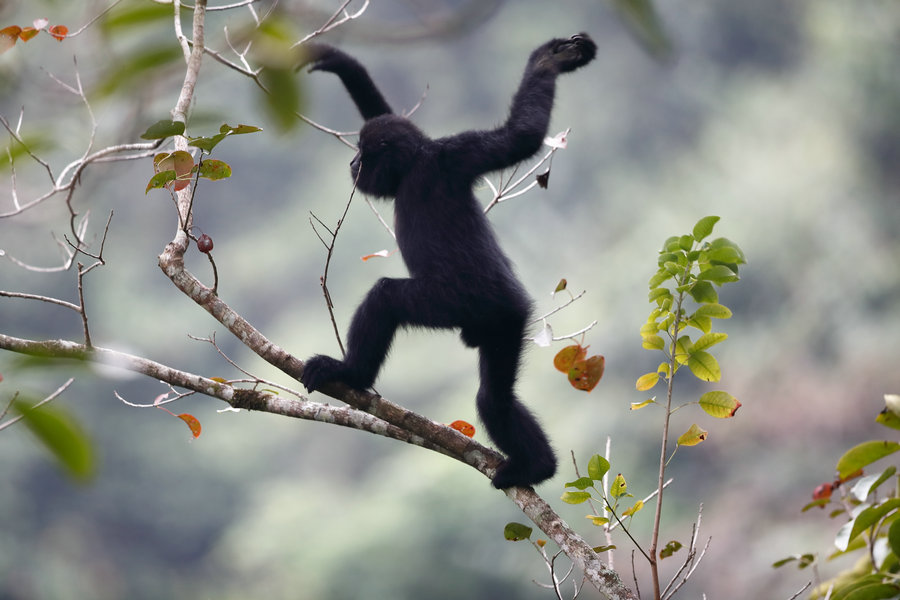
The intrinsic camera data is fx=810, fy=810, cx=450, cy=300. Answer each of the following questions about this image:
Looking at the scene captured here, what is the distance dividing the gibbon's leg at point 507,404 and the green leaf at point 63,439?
10.7 feet

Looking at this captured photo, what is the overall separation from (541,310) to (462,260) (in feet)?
21.5

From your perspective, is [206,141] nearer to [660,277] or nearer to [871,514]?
[660,277]

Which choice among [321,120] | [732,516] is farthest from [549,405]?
[321,120]

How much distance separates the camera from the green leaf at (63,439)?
2.43ft

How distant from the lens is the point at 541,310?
10.5m

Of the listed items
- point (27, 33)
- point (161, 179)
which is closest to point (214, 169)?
point (161, 179)

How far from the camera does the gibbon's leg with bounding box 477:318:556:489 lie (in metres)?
3.97

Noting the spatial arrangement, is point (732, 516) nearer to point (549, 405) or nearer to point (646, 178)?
point (549, 405)

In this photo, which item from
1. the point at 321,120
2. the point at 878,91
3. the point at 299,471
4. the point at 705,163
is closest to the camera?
the point at 878,91

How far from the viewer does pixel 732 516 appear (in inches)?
496

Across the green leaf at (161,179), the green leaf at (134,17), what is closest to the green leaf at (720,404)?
the green leaf at (161,179)

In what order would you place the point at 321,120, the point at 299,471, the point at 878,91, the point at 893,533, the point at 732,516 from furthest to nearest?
the point at 321,120 < the point at 299,471 < the point at 878,91 < the point at 732,516 < the point at 893,533

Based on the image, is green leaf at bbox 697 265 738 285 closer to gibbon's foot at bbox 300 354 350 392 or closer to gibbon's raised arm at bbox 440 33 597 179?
gibbon's raised arm at bbox 440 33 597 179

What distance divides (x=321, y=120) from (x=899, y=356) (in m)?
15.9
